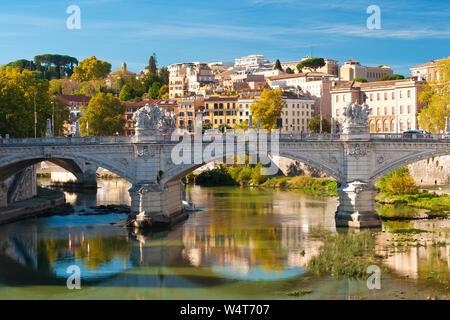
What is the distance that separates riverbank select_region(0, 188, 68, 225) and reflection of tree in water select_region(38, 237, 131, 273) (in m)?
7.03

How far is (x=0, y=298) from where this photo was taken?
79.8 feet

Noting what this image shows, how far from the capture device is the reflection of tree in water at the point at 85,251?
30.0 meters

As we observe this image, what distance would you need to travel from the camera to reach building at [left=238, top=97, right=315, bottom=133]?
82.5 meters

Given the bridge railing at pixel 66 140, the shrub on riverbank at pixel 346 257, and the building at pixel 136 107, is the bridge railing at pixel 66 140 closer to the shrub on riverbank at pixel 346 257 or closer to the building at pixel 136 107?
the shrub on riverbank at pixel 346 257

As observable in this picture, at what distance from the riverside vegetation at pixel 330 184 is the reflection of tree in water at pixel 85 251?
53.4 feet

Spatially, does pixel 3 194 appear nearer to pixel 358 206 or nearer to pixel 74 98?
pixel 358 206

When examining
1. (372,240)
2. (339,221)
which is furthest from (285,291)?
(339,221)

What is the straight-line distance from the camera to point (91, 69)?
120 metres

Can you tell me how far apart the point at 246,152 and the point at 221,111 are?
5033 centimetres

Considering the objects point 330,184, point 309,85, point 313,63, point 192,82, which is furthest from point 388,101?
point 192,82

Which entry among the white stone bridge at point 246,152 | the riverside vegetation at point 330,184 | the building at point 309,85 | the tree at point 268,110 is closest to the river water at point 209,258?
the white stone bridge at point 246,152

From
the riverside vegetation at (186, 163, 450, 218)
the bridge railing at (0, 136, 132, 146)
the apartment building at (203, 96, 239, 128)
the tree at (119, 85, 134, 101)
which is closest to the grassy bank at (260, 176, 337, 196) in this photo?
the riverside vegetation at (186, 163, 450, 218)

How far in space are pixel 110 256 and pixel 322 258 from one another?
31.5 ft

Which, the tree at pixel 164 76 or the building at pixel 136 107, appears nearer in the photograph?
the building at pixel 136 107
